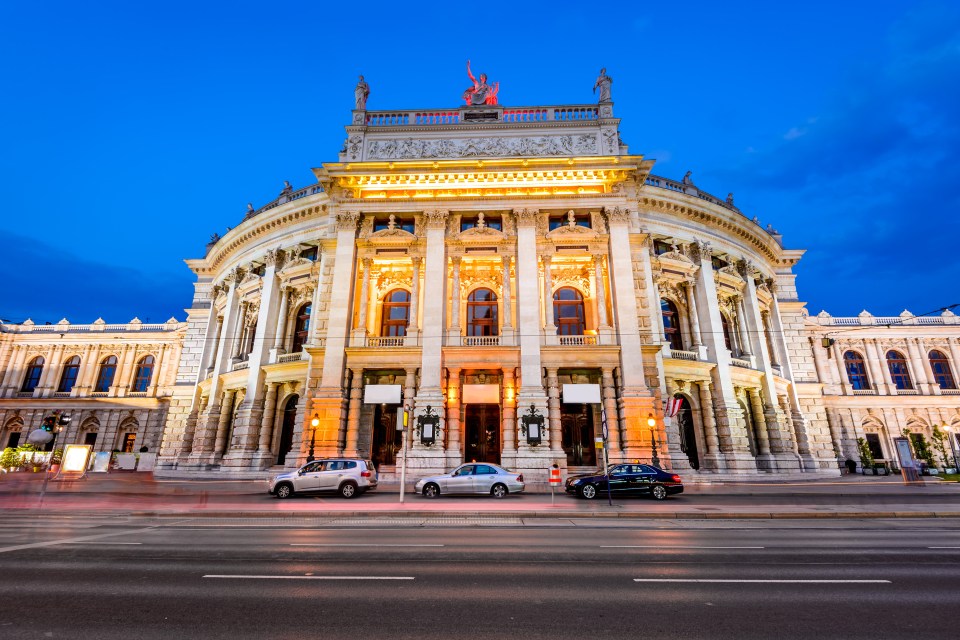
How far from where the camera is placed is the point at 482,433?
27.4 meters

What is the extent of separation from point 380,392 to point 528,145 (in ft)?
62.2

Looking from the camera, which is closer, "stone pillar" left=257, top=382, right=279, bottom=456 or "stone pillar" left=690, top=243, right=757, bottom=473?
"stone pillar" left=690, top=243, right=757, bottom=473

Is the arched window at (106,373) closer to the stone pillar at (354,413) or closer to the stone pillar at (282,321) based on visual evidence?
the stone pillar at (282,321)

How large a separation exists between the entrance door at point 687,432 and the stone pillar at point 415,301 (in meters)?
17.9

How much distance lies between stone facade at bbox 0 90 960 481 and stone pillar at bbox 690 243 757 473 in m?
0.13

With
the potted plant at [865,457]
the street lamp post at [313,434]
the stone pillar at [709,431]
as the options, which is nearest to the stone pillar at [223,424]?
the street lamp post at [313,434]

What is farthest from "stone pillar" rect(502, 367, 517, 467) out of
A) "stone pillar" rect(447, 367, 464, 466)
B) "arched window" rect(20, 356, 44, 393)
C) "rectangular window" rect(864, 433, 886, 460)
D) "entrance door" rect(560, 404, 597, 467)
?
"arched window" rect(20, 356, 44, 393)

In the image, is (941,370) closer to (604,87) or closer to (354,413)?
(604,87)

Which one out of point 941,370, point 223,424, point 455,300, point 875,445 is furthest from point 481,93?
point 941,370

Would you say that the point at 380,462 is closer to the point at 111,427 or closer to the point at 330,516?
the point at 330,516

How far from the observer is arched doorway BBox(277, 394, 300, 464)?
31812 millimetres

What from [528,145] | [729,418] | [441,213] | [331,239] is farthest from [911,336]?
[331,239]

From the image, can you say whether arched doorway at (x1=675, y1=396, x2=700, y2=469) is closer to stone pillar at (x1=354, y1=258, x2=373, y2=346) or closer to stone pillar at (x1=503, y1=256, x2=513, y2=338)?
stone pillar at (x1=503, y1=256, x2=513, y2=338)

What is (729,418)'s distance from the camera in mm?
29375
